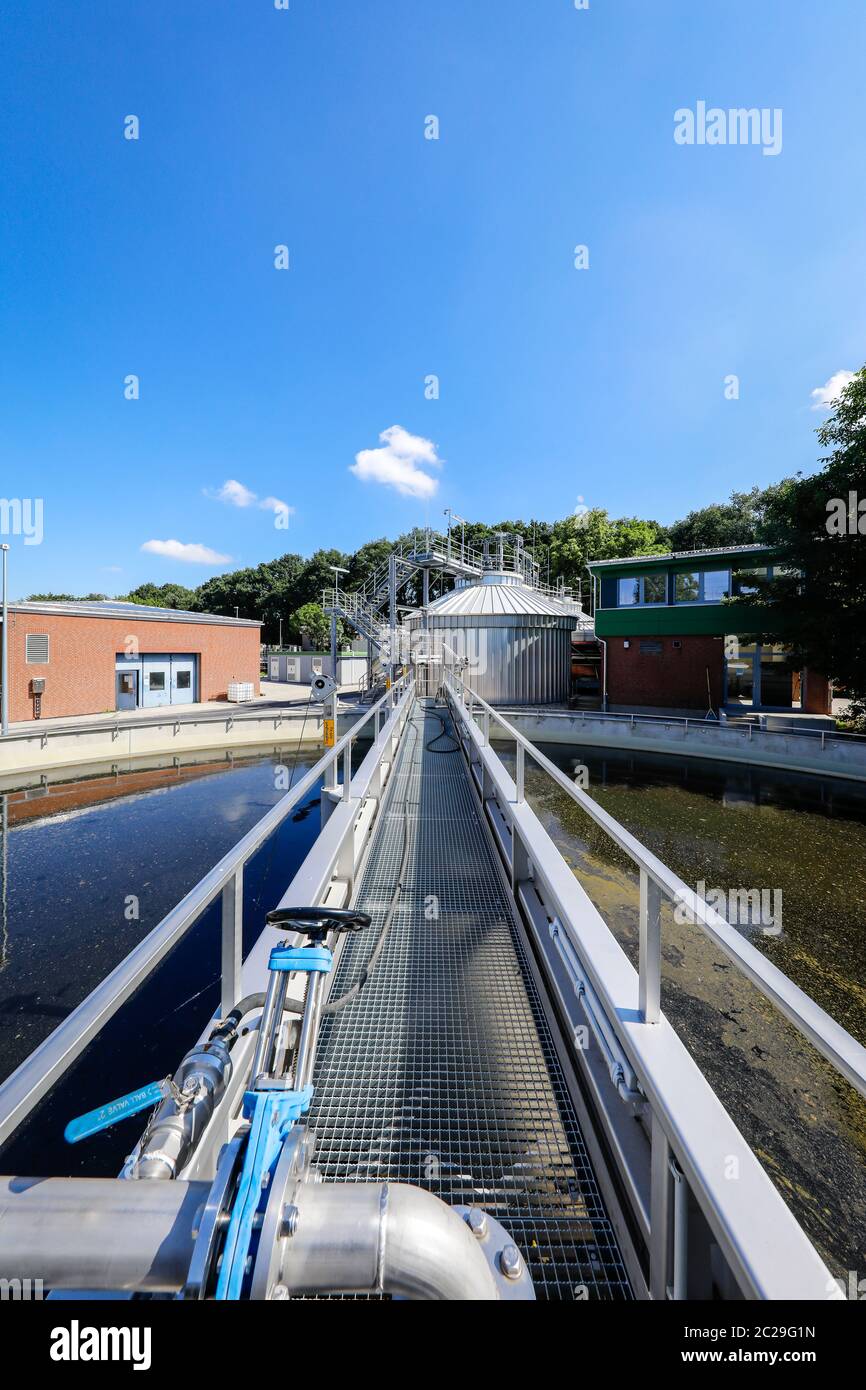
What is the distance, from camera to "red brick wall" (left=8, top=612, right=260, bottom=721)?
19.0m

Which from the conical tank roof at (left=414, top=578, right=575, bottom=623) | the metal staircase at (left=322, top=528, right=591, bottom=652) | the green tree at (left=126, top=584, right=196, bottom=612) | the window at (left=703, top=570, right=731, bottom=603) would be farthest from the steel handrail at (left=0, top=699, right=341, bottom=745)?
the green tree at (left=126, top=584, right=196, bottom=612)

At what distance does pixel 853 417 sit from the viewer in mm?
14672

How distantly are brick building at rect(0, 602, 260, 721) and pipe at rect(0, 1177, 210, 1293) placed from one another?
22.4m

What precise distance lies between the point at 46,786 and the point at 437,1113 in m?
15.1

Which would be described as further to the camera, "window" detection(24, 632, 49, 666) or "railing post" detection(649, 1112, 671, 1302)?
"window" detection(24, 632, 49, 666)

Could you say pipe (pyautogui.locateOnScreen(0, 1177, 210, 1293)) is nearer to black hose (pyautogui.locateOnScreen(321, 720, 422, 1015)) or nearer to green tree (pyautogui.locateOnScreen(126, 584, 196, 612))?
black hose (pyautogui.locateOnScreen(321, 720, 422, 1015))

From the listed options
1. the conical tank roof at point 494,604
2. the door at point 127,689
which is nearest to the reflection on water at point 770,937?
the conical tank roof at point 494,604

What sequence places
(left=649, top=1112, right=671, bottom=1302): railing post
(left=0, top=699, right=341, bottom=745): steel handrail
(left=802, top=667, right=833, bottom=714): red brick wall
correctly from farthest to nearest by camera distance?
1. (left=802, top=667, right=833, bottom=714): red brick wall
2. (left=0, top=699, right=341, bottom=745): steel handrail
3. (left=649, top=1112, right=671, bottom=1302): railing post

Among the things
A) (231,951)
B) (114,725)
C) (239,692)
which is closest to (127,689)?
(239,692)

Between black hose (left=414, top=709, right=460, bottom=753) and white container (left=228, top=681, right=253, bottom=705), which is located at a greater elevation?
white container (left=228, top=681, right=253, bottom=705)

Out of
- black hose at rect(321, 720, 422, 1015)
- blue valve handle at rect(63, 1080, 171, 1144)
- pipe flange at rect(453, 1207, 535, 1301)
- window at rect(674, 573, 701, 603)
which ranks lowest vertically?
black hose at rect(321, 720, 422, 1015)

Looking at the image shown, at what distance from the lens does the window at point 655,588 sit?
2067cm

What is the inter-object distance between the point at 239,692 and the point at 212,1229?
26641mm
